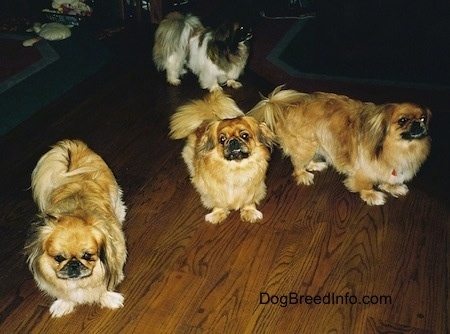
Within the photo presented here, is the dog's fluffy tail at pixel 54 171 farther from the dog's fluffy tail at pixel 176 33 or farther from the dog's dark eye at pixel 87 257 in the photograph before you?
the dog's fluffy tail at pixel 176 33

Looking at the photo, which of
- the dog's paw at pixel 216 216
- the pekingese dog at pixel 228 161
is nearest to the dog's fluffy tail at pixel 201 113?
the pekingese dog at pixel 228 161

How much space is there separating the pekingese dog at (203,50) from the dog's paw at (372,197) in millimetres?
1905

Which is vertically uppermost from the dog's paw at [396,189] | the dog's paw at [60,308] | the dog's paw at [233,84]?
the dog's paw at [60,308]

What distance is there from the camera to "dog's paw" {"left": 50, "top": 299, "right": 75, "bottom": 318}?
79.8 inches

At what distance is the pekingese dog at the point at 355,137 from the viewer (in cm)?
238

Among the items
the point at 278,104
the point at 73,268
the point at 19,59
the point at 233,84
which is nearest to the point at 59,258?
the point at 73,268

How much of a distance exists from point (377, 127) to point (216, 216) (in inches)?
41.9

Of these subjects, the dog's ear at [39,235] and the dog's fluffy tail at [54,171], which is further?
the dog's fluffy tail at [54,171]

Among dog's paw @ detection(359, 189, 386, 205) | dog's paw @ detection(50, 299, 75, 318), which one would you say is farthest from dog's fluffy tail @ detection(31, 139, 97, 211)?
dog's paw @ detection(359, 189, 386, 205)

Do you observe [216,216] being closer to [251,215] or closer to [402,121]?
[251,215]

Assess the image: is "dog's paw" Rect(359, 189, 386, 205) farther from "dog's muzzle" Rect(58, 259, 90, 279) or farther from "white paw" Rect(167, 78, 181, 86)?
"white paw" Rect(167, 78, 181, 86)

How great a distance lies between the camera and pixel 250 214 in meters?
2.60

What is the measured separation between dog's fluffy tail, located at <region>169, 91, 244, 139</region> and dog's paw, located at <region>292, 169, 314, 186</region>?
57 cm

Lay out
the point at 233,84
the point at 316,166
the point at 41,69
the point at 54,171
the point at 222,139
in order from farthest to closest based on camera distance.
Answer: the point at 41,69 < the point at 233,84 < the point at 316,166 < the point at 222,139 < the point at 54,171
